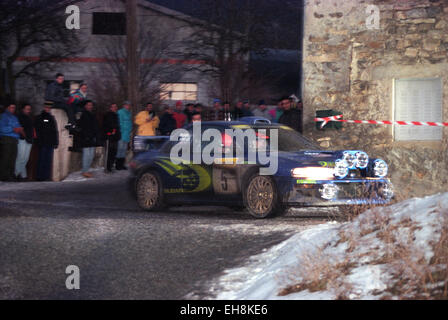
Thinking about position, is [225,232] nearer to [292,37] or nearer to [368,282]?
[368,282]

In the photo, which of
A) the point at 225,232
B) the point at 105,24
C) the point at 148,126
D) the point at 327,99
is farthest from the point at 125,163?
the point at 105,24

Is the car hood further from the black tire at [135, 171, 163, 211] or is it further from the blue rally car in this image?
the black tire at [135, 171, 163, 211]

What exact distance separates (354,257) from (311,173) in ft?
13.6

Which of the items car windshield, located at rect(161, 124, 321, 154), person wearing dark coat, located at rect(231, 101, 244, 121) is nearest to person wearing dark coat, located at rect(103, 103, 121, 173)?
person wearing dark coat, located at rect(231, 101, 244, 121)

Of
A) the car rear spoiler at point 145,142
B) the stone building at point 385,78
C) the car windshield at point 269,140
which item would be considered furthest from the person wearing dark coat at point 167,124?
the car windshield at point 269,140

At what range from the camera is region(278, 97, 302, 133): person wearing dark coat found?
1602 centimetres

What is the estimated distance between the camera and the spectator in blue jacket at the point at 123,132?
19.1 metres

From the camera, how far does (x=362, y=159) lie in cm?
1136

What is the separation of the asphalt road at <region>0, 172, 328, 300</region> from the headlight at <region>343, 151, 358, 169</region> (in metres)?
0.80

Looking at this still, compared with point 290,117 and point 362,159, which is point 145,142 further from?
point 362,159

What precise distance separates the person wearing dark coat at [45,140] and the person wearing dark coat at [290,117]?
4954 mm

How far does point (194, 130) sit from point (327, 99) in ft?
13.7

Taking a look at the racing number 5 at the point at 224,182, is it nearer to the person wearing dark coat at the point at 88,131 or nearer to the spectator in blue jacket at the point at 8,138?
the person wearing dark coat at the point at 88,131
